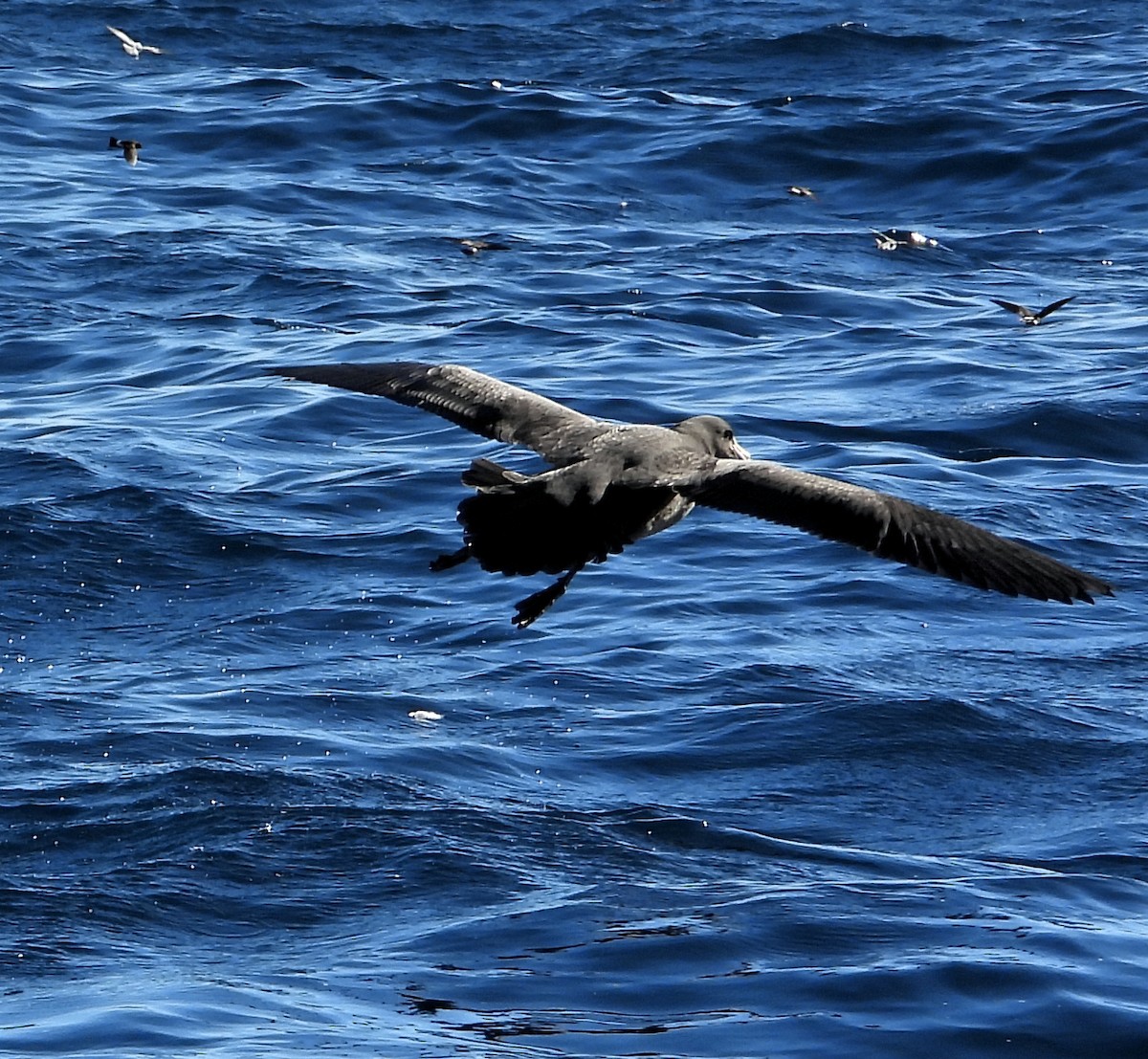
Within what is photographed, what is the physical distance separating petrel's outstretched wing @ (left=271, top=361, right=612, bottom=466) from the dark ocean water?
1.60 meters

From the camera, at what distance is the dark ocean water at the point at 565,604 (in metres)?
6.93

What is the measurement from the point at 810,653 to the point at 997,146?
9610 millimetres

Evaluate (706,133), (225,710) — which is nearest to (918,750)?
(225,710)

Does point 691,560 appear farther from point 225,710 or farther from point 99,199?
point 99,199

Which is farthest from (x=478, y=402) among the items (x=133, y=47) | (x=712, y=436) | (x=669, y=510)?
(x=133, y=47)

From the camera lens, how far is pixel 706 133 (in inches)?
736

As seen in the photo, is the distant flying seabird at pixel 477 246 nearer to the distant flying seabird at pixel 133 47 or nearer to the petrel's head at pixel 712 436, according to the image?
the distant flying seabird at pixel 133 47

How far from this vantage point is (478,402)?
752 cm

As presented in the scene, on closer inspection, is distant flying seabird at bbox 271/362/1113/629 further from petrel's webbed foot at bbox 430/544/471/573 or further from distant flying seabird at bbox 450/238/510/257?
distant flying seabird at bbox 450/238/510/257

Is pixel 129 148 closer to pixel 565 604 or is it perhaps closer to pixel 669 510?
pixel 565 604

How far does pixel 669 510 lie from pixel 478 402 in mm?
978

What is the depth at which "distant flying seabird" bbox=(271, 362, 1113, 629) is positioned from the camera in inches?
242

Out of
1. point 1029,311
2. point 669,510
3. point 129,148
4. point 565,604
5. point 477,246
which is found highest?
point 129,148

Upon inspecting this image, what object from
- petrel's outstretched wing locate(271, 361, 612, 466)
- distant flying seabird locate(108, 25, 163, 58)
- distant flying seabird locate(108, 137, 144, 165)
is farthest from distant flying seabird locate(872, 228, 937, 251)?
distant flying seabird locate(108, 25, 163, 58)
